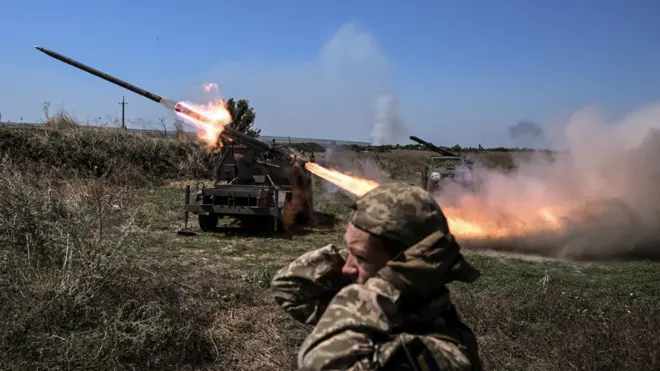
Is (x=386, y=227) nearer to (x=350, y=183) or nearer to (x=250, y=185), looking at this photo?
(x=350, y=183)

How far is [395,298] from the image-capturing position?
A: 1457 millimetres

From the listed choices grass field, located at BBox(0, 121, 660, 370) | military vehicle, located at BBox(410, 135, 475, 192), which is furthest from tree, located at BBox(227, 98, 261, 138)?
grass field, located at BBox(0, 121, 660, 370)

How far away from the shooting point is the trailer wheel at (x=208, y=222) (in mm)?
12098

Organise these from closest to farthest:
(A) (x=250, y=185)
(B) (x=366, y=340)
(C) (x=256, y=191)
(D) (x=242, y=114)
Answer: (B) (x=366, y=340) < (C) (x=256, y=191) < (A) (x=250, y=185) < (D) (x=242, y=114)

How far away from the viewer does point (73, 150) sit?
20.0 meters

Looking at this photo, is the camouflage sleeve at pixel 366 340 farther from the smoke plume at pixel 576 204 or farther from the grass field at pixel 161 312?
the smoke plume at pixel 576 204

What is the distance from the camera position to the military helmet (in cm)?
157

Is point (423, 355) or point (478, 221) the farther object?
point (478, 221)

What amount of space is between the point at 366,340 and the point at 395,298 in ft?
0.44

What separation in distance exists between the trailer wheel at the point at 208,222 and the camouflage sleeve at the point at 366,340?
35.9ft

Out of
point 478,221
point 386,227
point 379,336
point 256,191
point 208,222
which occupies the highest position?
point 386,227

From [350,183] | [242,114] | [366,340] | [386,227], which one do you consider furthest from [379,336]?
→ [242,114]

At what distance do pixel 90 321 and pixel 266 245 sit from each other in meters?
6.41

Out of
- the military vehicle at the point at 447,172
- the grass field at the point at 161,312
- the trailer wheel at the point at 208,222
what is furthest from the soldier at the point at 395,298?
the military vehicle at the point at 447,172
